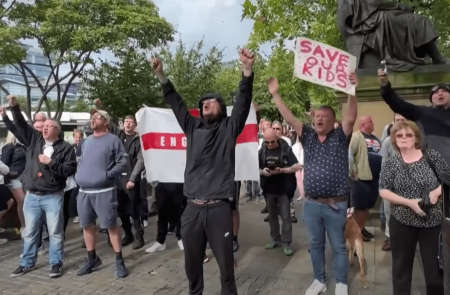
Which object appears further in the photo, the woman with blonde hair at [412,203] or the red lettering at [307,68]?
the red lettering at [307,68]

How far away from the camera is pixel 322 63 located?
427 centimetres

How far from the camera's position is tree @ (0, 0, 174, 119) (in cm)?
1952

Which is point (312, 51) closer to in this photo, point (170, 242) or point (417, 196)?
point (417, 196)

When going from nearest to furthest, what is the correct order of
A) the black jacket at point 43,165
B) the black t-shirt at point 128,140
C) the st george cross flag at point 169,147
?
the black jacket at point 43,165
the st george cross flag at point 169,147
the black t-shirt at point 128,140

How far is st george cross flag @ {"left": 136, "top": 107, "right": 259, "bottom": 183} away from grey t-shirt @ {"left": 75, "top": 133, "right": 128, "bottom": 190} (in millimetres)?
425

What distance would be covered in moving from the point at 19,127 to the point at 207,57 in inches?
874

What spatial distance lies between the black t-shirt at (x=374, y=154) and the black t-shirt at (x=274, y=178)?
4.02 ft

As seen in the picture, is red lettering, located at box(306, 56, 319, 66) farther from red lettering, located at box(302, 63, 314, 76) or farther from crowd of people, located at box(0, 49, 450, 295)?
crowd of people, located at box(0, 49, 450, 295)

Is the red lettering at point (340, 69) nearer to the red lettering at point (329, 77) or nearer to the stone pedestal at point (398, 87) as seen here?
the red lettering at point (329, 77)

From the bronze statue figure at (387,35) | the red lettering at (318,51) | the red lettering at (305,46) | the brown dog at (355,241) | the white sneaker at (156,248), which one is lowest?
the white sneaker at (156,248)

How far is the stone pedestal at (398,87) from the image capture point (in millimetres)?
7000

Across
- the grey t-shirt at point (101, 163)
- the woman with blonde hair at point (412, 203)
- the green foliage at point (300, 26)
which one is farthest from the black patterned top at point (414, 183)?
the green foliage at point (300, 26)

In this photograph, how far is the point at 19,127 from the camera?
18.7 ft

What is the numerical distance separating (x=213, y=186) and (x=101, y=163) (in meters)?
1.98
